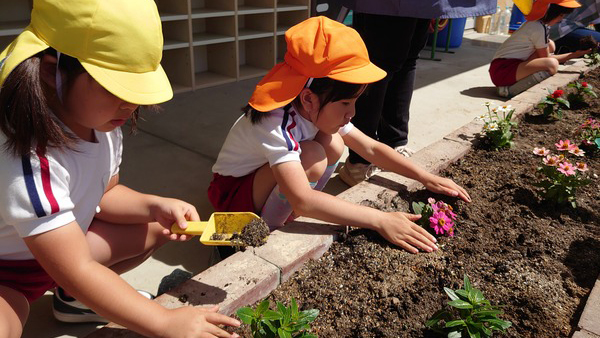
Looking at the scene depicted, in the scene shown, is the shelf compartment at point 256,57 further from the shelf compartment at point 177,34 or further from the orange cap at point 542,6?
the orange cap at point 542,6

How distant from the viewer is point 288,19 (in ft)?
18.0

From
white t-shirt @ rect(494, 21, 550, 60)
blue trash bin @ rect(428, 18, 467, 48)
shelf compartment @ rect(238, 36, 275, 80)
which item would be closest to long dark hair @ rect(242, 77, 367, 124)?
shelf compartment @ rect(238, 36, 275, 80)

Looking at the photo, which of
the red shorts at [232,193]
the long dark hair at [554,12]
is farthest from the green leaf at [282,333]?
the long dark hair at [554,12]

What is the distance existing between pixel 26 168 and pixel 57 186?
0.28 feet

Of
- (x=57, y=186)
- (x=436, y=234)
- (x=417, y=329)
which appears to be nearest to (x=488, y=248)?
(x=436, y=234)

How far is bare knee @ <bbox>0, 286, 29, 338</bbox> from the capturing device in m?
1.24

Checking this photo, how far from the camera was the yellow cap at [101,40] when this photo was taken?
1088 mm

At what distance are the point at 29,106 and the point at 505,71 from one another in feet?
15.1

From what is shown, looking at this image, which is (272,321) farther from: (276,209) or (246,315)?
(276,209)

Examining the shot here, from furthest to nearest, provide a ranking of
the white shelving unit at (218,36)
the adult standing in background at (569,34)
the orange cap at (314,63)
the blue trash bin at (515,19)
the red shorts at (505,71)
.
A: the blue trash bin at (515,19)
the adult standing in background at (569,34)
the red shorts at (505,71)
the white shelving unit at (218,36)
the orange cap at (314,63)

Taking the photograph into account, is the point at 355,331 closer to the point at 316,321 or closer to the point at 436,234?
the point at 316,321

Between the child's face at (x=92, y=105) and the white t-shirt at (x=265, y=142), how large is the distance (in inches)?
24.8

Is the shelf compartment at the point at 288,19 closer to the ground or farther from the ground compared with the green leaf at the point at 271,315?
farther from the ground

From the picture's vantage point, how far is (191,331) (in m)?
1.18
